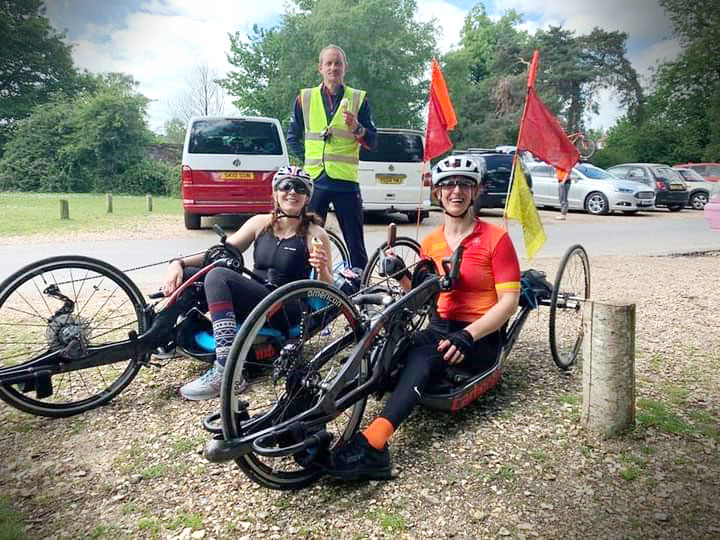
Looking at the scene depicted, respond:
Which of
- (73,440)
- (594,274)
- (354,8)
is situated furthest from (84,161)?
(73,440)

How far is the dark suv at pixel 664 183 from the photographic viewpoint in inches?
746

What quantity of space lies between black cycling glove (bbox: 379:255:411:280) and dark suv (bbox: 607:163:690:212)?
18.4 meters

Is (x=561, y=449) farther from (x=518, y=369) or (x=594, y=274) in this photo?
(x=594, y=274)

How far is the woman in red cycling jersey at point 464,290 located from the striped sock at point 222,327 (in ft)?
2.95

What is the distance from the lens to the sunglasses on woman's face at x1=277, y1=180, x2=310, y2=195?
3502 mm

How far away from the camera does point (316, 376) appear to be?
8.51 ft

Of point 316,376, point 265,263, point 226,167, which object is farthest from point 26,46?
point 226,167

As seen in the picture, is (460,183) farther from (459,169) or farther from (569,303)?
(569,303)

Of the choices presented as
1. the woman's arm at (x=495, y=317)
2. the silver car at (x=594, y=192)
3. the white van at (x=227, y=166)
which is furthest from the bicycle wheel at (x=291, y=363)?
the silver car at (x=594, y=192)

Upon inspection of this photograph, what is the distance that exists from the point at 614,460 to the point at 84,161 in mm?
25026

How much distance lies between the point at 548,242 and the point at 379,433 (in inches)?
351

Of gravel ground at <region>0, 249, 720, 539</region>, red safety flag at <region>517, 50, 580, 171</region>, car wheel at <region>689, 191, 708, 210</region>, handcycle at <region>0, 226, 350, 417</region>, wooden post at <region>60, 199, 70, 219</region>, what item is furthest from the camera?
car wheel at <region>689, 191, 708, 210</region>

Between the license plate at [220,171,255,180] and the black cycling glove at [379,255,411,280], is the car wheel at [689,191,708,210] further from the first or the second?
the black cycling glove at [379,255,411,280]

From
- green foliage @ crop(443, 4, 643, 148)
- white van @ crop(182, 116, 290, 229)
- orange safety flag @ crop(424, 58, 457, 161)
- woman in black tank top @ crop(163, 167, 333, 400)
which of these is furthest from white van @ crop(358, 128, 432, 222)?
green foliage @ crop(443, 4, 643, 148)
